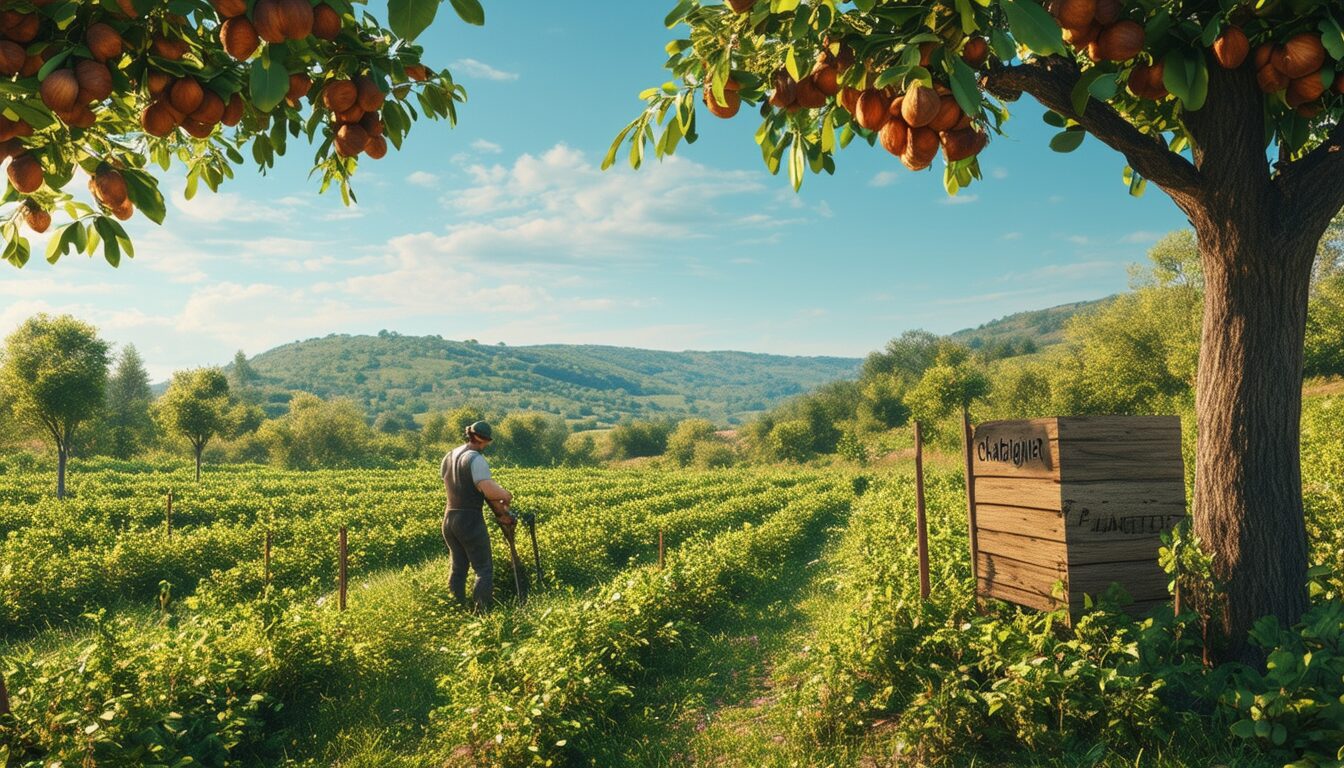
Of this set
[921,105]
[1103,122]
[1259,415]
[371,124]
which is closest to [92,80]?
[371,124]

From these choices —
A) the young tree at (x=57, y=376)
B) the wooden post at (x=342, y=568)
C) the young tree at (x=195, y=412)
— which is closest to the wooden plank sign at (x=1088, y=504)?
the wooden post at (x=342, y=568)

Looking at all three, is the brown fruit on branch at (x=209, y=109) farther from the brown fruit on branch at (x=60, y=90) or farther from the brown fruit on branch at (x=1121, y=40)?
the brown fruit on branch at (x=1121, y=40)

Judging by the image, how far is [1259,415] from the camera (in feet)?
12.2

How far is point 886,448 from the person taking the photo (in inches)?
2186

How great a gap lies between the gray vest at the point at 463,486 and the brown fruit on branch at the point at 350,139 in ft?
18.7

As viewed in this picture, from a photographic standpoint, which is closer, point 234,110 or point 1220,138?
point 234,110

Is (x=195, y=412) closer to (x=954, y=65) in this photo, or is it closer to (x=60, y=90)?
(x=60, y=90)

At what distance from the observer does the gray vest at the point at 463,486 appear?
7590 mm

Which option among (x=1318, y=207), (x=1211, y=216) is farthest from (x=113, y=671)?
(x=1318, y=207)

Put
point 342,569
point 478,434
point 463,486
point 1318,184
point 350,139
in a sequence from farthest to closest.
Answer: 1. point 478,434
2. point 463,486
3. point 342,569
4. point 1318,184
5. point 350,139

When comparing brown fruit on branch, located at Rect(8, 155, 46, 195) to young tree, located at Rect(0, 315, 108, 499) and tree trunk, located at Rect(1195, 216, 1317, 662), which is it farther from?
young tree, located at Rect(0, 315, 108, 499)

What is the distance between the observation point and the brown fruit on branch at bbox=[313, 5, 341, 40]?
1726mm

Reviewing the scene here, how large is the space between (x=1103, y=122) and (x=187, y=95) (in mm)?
4156

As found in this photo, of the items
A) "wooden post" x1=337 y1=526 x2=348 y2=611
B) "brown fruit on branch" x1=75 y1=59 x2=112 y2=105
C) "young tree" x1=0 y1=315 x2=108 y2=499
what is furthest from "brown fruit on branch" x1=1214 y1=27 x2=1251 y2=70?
"young tree" x1=0 y1=315 x2=108 y2=499
